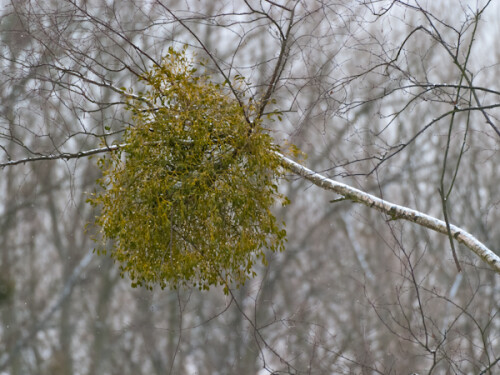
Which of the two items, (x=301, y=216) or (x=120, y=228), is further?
(x=301, y=216)

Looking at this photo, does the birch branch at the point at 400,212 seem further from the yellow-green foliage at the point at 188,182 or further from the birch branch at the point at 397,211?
the yellow-green foliage at the point at 188,182

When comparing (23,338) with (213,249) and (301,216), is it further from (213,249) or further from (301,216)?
(213,249)

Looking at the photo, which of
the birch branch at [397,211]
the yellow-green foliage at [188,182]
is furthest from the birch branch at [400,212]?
the yellow-green foliage at [188,182]

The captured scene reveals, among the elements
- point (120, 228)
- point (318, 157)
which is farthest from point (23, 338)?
point (120, 228)

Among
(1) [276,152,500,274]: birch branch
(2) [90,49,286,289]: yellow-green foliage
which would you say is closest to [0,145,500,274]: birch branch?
(1) [276,152,500,274]: birch branch

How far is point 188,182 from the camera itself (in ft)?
8.39

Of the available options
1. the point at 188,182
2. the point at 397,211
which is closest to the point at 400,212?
the point at 397,211

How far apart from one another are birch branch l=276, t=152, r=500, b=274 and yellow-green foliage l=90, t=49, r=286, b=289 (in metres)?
0.17

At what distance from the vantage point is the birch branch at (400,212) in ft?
8.40

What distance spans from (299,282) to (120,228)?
198 inches

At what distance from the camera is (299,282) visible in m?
7.51

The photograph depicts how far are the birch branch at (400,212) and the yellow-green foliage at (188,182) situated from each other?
166mm

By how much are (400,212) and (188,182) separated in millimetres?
853

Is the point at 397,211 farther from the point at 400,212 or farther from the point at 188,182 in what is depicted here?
the point at 188,182
